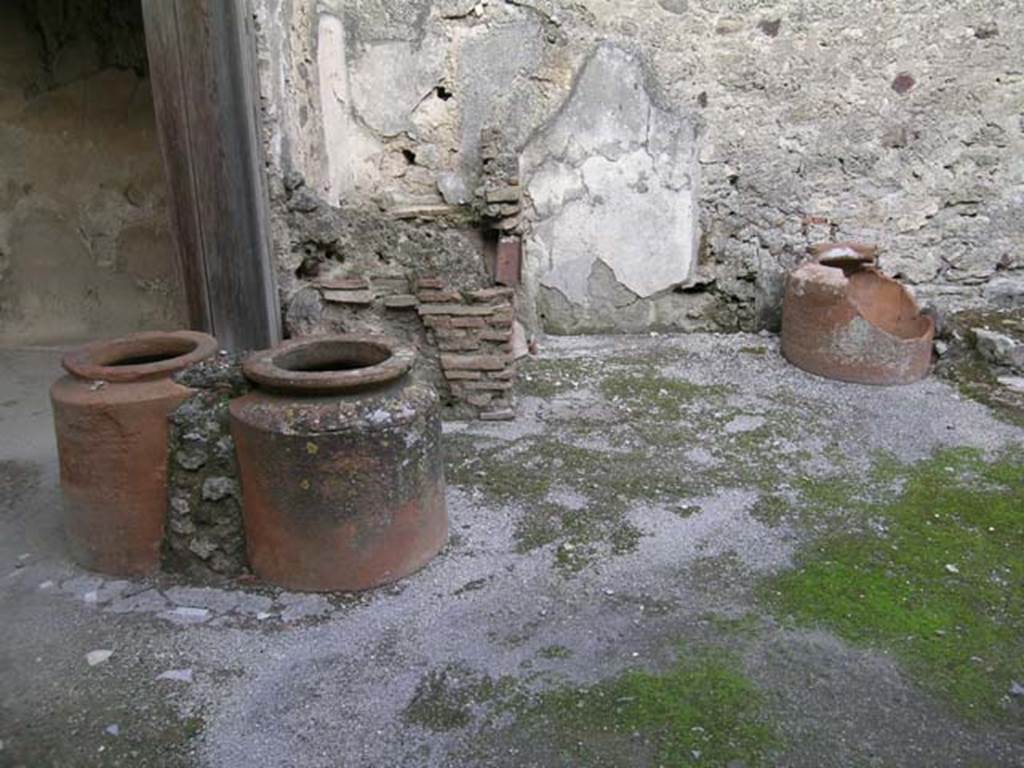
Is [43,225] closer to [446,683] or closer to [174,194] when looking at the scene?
[174,194]

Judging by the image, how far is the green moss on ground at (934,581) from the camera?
7.34 ft

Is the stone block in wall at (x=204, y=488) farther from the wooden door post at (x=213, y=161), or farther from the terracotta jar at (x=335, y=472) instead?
the wooden door post at (x=213, y=161)

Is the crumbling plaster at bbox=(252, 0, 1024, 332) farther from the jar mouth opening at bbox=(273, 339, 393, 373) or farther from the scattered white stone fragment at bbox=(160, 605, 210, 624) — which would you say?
the scattered white stone fragment at bbox=(160, 605, 210, 624)

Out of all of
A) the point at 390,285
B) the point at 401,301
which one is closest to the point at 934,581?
the point at 401,301

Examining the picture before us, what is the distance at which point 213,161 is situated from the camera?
3199 mm

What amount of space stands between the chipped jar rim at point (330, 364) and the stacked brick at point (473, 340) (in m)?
0.95

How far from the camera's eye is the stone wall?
4.89 m

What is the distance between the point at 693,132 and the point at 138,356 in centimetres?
328

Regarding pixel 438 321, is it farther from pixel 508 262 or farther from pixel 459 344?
pixel 508 262

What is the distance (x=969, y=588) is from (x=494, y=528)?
1.48m

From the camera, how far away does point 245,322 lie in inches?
132

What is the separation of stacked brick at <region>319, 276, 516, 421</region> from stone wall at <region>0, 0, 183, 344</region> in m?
2.13

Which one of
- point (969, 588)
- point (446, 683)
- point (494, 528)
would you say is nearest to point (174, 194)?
point (494, 528)

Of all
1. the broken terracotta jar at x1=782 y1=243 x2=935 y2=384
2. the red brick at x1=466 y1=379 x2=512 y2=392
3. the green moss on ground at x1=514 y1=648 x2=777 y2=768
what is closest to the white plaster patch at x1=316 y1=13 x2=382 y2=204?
the red brick at x1=466 y1=379 x2=512 y2=392
